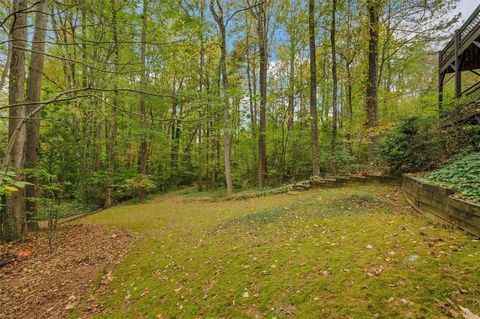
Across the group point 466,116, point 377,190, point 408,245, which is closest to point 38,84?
point 408,245

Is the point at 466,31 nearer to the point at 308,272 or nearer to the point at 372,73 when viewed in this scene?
the point at 372,73

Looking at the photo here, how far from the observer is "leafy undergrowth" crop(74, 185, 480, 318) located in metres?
2.16

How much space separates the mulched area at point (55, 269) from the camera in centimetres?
335

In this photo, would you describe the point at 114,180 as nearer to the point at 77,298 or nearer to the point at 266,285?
the point at 77,298

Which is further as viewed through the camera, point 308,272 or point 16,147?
point 16,147

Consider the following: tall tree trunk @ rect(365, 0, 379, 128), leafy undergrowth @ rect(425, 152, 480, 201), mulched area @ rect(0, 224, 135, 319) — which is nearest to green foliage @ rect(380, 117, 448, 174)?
tall tree trunk @ rect(365, 0, 379, 128)

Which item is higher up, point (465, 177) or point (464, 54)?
point (464, 54)

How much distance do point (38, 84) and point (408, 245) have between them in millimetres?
8616

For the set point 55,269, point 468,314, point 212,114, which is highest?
point 212,114

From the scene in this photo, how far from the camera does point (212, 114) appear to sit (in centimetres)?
383

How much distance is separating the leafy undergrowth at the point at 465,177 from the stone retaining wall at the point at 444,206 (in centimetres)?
17

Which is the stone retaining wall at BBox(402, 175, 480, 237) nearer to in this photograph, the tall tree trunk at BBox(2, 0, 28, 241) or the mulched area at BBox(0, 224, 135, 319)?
the mulched area at BBox(0, 224, 135, 319)

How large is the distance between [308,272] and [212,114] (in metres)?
2.66

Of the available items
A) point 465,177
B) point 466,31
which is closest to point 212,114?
point 465,177
